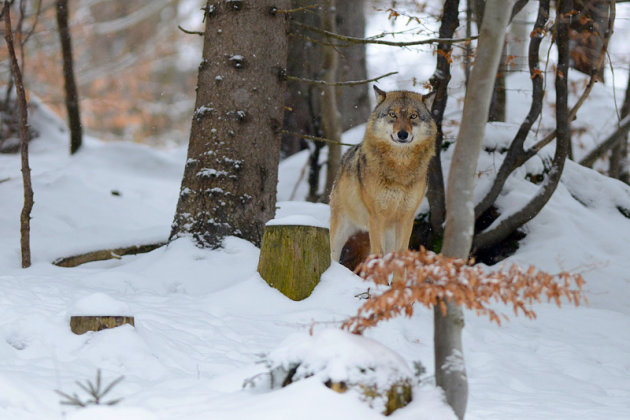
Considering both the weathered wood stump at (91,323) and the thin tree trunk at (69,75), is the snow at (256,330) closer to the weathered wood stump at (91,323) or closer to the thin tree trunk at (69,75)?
the weathered wood stump at (91,323)

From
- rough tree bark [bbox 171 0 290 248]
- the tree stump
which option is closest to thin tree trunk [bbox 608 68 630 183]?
rough tree bark [bbox 171 0 290 248]

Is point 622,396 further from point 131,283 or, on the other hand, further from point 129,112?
point 129,112

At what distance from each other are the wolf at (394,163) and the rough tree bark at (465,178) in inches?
132

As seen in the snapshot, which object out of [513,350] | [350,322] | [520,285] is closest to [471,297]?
[520,285]

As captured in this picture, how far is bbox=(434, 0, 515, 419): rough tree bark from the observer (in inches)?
117

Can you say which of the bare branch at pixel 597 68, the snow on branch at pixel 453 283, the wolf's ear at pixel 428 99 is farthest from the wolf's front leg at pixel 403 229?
the snow on branch at pixel 453 283

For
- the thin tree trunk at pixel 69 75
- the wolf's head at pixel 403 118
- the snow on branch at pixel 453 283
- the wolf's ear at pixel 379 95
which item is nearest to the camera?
the snow on branch at pixel 453 283

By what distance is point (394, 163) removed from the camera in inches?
260

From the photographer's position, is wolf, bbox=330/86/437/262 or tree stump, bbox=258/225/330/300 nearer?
tree stump, bbox=258/225/330/300

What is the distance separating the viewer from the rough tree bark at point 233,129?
649 cm

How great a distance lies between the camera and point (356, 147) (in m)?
7.50

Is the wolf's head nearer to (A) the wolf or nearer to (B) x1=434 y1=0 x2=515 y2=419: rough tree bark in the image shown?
(A) the wolf

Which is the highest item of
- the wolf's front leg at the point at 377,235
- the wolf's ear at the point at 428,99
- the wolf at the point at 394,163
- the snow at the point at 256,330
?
the wolf's ear at the point at 428,99

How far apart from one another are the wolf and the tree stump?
1.12 m
